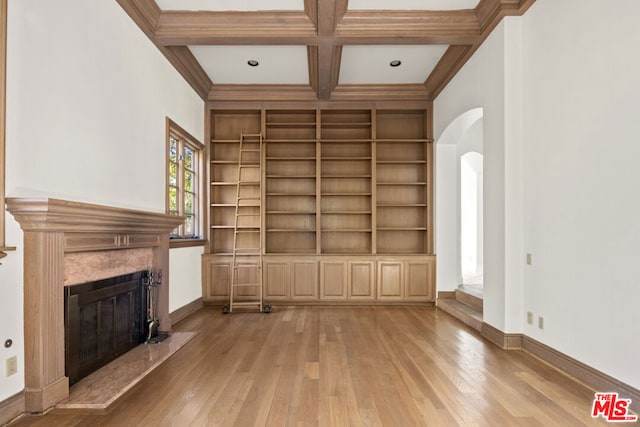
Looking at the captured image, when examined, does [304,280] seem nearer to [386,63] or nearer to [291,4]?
[386,63]

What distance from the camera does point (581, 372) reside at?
287cm

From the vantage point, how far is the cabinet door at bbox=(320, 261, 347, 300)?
595 centimetres

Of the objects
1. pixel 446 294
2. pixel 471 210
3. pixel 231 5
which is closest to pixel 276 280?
pixel 446 294

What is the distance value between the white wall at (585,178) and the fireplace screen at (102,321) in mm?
3858

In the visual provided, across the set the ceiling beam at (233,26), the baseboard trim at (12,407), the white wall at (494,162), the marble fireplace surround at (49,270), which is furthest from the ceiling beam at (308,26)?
the baseboard trim at (12,407)

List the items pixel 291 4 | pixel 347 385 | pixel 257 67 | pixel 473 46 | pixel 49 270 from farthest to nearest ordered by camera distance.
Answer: pixel 257 67 < pixel 473 46 < pixel 291 4 < pixel 347 385 < pixel 49 270

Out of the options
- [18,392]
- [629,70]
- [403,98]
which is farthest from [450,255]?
[18,392]

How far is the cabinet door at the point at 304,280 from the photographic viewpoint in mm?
5949

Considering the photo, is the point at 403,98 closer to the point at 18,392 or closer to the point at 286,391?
the point at 286,391

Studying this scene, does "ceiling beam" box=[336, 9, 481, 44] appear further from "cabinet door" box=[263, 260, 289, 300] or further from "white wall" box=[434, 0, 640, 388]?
"cabinet door" box=[263, 260, 289, 300]

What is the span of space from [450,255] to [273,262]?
2871 mm

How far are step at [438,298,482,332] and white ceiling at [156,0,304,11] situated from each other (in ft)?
13.4

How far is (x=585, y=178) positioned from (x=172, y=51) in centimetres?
452

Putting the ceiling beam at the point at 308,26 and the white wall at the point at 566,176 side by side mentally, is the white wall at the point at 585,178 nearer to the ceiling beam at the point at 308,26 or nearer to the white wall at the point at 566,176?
the white wall at the point at 566,176
